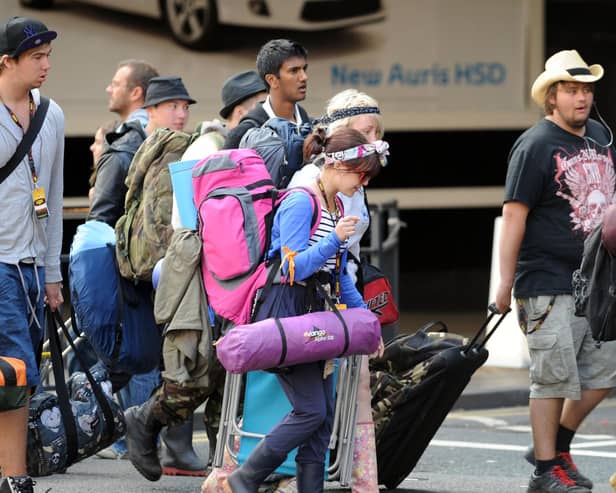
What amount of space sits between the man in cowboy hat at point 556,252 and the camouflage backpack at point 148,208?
67.0 inches

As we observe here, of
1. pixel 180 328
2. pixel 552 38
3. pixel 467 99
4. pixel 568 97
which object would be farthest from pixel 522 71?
pixel 180 328

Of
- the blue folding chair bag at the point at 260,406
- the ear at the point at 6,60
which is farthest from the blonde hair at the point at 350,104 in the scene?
the ear at the point at 6,60

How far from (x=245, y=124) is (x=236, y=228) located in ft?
3.56

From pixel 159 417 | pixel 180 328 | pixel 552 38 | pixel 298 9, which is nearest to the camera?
pixel 180 328

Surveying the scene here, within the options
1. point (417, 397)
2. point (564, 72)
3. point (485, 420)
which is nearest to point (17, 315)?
point (417, 397)

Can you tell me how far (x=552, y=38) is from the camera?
19062mm

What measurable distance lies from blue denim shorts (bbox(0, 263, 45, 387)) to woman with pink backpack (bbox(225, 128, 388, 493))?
0.97 metres

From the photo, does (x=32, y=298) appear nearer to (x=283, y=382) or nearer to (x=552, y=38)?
(x=283, y=382)

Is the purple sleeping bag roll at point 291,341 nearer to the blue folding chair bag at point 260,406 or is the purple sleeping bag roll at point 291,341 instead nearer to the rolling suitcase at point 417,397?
the blue folding chair bag at point 260,406

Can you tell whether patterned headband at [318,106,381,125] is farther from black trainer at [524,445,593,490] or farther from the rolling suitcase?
black trainer at [524,445,593,490]

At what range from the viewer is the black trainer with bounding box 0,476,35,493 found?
6016 mm

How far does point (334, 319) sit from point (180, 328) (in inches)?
31.4

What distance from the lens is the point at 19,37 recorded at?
609 cm

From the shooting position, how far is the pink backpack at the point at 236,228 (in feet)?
19.9
